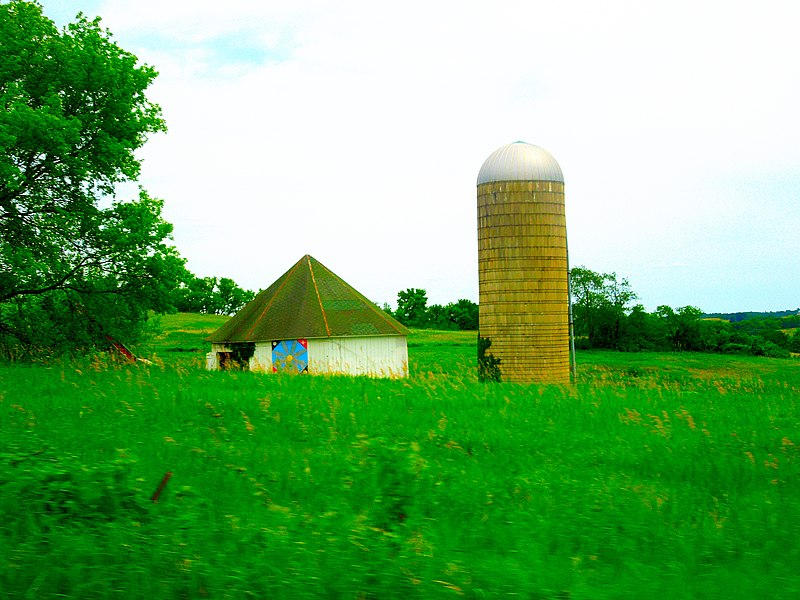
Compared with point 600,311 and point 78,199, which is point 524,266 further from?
point 600,311

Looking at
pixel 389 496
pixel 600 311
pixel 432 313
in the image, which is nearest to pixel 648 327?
pixel 600 311

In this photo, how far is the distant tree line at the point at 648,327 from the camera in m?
55.1

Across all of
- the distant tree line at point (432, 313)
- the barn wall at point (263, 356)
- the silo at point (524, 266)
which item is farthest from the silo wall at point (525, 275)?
the distant tree line at point (432, 313)

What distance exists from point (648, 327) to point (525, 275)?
40011mm

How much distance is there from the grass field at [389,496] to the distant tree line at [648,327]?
46342 millimetres

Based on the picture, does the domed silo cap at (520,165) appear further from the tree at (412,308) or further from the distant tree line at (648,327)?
the tree at (412,308)

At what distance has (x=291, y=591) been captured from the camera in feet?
12.8

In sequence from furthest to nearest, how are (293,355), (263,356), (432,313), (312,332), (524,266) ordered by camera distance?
Answer: (432,313), (263,356), (312,332), (293,355), (524,266)

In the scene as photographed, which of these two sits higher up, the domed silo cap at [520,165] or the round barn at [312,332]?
the domed silo cap at [520,165]

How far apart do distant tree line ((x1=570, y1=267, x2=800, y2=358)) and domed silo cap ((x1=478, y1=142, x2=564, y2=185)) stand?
37303mm

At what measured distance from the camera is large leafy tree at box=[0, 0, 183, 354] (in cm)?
2094

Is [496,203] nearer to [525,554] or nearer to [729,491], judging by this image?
[729,491]

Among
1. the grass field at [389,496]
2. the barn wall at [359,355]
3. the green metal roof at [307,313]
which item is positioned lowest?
the grass field at [389,496]

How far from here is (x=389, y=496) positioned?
6.03 metres
